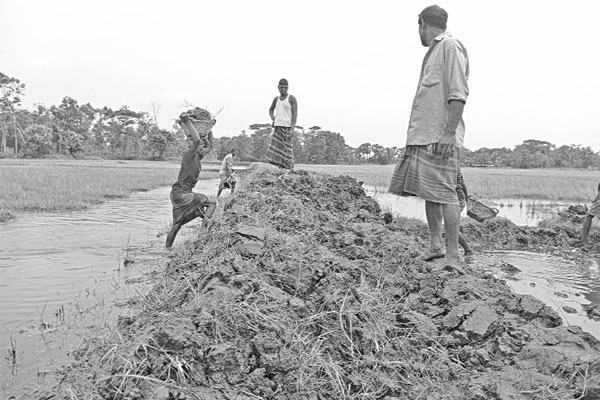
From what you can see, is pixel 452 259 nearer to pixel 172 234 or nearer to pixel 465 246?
pixel 465 246

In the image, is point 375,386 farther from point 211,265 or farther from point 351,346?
point 211,265

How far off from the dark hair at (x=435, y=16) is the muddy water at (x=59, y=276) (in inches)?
126

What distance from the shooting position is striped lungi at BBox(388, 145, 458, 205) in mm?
3648

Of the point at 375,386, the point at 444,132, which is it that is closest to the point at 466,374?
the point at 375,386

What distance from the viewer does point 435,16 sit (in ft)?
12.3

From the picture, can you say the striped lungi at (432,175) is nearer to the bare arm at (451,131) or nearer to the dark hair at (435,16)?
the bare arm at (451,131)

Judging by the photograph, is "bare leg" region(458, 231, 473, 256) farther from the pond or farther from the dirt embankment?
the dirt embankment

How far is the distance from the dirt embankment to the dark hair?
1.92m

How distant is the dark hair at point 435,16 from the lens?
12.2 ft

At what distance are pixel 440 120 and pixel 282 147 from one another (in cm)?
524

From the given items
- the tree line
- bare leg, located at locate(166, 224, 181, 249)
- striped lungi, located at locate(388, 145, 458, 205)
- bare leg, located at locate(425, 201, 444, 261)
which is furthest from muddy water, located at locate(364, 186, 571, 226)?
the tree line

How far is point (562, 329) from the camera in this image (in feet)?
7.70

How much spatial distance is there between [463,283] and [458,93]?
1.40 meters

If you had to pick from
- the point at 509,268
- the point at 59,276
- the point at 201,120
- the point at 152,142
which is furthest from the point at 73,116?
the point at 509,268
